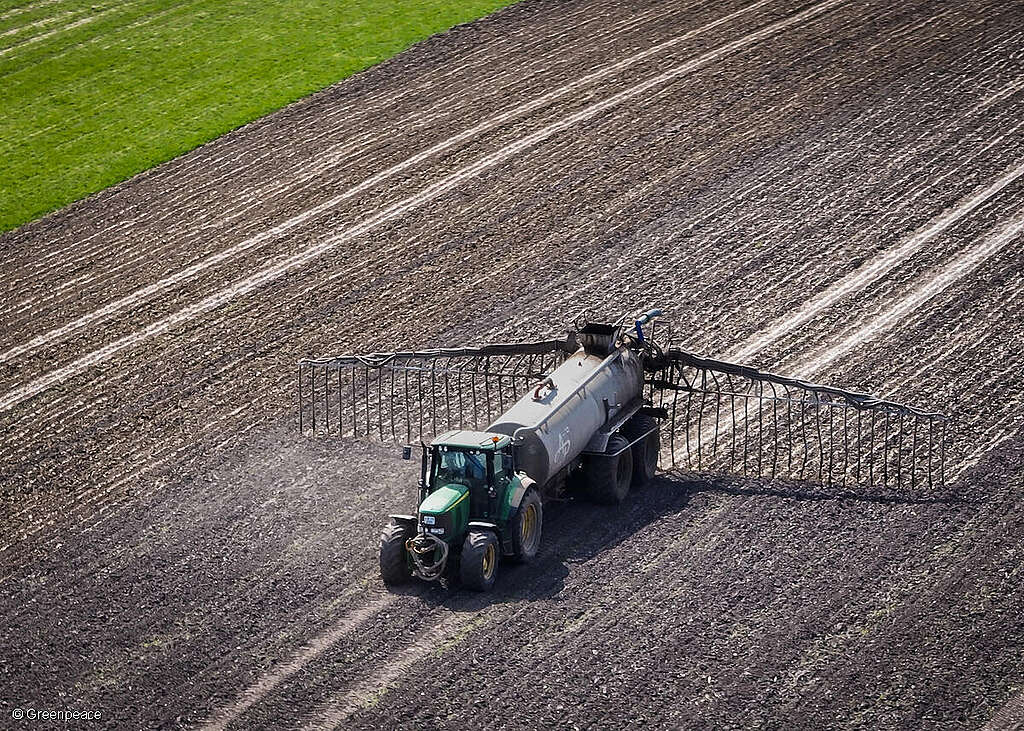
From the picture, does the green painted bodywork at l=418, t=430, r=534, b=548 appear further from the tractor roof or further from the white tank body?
the white tank body

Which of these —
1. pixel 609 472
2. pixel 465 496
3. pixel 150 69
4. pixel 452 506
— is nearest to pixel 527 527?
pixel 465 496

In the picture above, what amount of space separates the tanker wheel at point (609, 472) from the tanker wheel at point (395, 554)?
2747 mm

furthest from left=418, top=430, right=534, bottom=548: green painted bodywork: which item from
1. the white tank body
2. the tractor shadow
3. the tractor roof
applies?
the tractor shadow

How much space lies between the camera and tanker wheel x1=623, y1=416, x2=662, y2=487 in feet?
64.1

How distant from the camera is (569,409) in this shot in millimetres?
18328

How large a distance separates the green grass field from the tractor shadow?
16.5m

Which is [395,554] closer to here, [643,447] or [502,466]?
[502,466]

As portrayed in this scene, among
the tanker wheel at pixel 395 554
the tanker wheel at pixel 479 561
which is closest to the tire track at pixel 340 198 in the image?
the tanker wheel at pixel 395 554

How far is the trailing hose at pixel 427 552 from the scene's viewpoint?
16.8m

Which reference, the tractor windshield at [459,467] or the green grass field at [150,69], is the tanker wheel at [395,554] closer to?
the tractor windshield at [459,467]

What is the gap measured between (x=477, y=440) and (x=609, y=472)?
2206 millimetres

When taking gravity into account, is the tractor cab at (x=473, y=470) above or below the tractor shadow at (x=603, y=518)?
above

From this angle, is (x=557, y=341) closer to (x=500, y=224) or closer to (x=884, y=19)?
(x=500, y=224)

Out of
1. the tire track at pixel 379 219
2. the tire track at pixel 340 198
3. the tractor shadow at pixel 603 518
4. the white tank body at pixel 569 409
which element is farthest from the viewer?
the tire track at pixel 340 198
